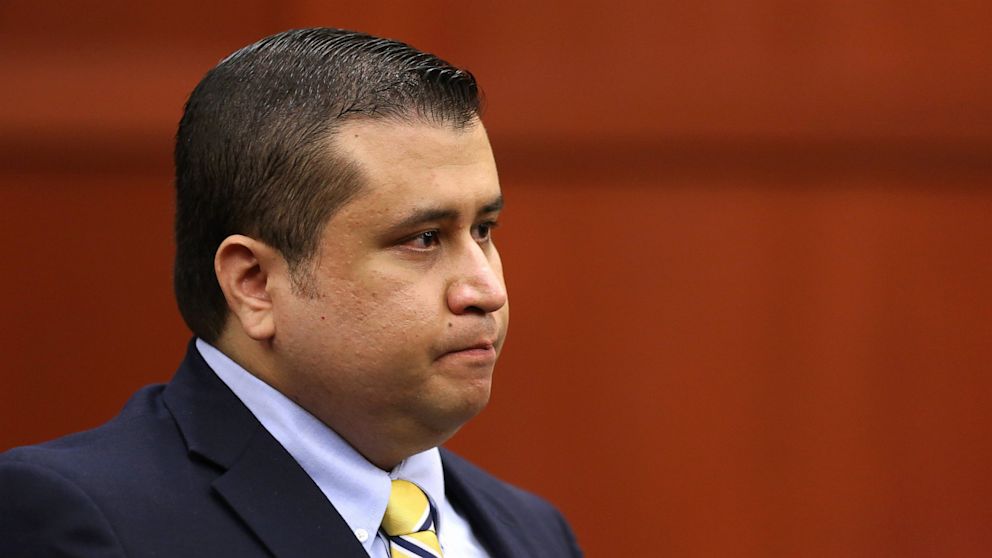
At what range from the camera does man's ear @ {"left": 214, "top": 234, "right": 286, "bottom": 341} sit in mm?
1447

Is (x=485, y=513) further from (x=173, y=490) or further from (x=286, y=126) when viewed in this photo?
(x=286, y=126)

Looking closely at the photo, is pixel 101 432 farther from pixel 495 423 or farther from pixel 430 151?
pixel 495 423

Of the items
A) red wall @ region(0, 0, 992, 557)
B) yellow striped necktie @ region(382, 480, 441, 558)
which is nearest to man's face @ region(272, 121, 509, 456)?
yellow striped necktie @ region(382, 480, 441, 558)

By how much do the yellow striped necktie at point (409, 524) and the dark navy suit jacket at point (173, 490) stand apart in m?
0.10

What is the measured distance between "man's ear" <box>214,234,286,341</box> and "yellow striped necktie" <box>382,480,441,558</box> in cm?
27

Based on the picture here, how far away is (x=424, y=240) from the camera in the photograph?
1.44m

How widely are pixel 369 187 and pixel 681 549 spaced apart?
1366mm

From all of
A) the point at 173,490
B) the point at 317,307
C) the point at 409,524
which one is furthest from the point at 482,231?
the point at 173,490

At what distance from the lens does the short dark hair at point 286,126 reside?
1424 mm

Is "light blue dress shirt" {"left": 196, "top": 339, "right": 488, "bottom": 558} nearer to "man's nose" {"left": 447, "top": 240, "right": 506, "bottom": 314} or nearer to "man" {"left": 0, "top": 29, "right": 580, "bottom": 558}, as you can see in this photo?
"man" {"left": 0, "top": 29, "right": 580, "bottom": 558}

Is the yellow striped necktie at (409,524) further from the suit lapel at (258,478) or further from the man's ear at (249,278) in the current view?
the man's ear at (249,278)

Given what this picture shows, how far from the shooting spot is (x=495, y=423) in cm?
245

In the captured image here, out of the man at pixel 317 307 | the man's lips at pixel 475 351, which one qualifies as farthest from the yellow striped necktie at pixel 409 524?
the man's lips at pixel 475 351

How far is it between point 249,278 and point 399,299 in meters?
0.20
